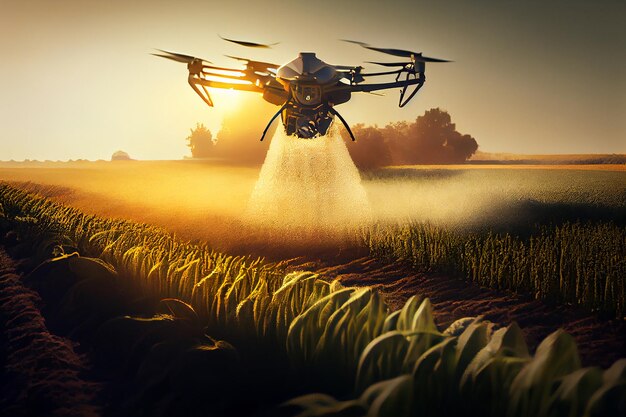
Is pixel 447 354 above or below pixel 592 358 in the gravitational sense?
above

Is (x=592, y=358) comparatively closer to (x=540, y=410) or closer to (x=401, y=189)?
(x=540, y=410)

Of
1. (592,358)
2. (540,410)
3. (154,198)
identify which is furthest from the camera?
(154,198)

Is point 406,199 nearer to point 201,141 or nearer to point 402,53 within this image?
point 402,53

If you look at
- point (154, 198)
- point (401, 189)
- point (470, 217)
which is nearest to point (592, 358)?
point (470, 217)

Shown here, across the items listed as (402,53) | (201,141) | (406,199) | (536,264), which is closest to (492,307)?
(536,264)

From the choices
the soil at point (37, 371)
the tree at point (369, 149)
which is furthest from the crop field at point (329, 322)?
the tree at point (369, 149)

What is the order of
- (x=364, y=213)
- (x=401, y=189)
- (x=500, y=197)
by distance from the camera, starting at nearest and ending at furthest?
(x=364, y=213)
(x=500, y=197)
(x=401, y=189)

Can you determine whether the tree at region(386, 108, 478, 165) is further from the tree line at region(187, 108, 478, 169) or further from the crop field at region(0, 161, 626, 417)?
the crop field at region(0, 161, 626, 417)
